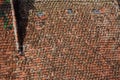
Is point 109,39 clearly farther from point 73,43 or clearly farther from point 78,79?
point 78,79

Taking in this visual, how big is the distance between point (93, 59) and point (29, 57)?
10.6ft

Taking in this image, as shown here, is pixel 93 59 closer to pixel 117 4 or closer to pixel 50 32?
pixel 50 32

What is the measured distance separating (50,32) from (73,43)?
1338 millimetres

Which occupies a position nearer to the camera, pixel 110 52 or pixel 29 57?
pixel 29 57

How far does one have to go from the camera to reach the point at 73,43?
14.2 m

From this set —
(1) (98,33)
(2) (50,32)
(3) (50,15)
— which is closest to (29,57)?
(2) (50,32)

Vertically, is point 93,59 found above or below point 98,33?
below

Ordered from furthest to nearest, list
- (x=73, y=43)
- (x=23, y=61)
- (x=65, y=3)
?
1. (x=65, y=3)
2. (x=73, y=43)
3. (x=23, y=61)

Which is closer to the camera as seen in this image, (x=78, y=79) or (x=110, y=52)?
(x=78, y=79)

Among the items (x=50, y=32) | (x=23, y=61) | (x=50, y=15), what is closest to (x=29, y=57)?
(x=23, y=61)

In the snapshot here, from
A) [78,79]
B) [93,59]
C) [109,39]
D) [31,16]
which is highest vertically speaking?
[31,16]

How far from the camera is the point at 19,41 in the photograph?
1373 centimetres

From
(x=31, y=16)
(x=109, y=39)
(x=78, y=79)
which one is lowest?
(x=78, y=79)

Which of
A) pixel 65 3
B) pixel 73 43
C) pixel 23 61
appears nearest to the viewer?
pixel 23 61
